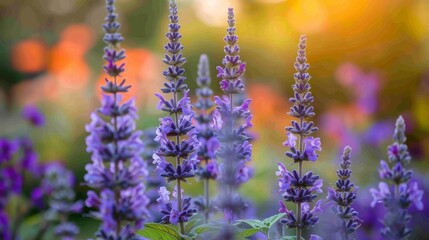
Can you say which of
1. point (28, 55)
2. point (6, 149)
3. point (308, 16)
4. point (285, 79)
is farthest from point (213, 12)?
point (6, 149)

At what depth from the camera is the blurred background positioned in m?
7.39

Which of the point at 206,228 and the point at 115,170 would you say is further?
the point at 206,228

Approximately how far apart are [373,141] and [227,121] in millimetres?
4735

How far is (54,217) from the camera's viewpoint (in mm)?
5637

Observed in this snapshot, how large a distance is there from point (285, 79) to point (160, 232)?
8.75 metres

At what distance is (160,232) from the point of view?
8.43ft

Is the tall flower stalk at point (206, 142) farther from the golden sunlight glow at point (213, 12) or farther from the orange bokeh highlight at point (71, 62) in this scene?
the golden sunlight glow at point (213, 12)

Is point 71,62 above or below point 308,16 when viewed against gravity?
below

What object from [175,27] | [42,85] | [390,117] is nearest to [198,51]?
[42,85]

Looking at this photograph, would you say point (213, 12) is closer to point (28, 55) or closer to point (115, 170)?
point (28, 55)

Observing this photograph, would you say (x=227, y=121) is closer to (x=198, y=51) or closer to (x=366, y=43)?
(x=366, y=43)

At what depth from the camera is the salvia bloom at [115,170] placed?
6.96ft

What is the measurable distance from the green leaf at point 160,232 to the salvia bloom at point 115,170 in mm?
219

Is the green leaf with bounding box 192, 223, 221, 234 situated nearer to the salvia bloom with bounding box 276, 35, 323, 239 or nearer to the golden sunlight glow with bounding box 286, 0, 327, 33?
the salvia bloom with bounding box 276, 35, 323, 239
